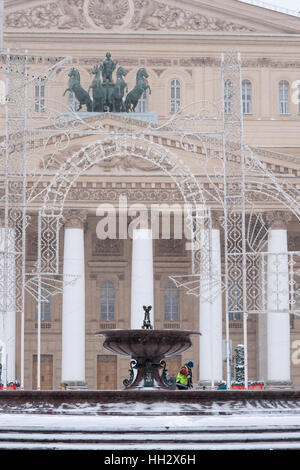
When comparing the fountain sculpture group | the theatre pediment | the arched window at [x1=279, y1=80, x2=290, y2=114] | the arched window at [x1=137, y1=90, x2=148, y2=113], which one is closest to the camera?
the fountain sculpture group

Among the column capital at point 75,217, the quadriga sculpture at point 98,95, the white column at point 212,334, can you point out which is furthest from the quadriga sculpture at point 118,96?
the white column at point 212,334

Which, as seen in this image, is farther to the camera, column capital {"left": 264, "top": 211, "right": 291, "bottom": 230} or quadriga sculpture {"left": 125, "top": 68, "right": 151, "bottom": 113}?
quadriga sculpture {"left": 125, "top": 68, "right": 151, "bottom": 113}

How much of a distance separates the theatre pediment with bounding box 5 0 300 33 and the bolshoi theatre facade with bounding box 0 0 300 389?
0.21 ft

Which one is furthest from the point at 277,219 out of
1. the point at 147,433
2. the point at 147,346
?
the point at 147,433

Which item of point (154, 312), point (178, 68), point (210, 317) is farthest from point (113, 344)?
point (178, 68)

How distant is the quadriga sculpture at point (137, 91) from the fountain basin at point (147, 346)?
26530 millimetres

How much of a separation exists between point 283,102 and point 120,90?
8.64 meters

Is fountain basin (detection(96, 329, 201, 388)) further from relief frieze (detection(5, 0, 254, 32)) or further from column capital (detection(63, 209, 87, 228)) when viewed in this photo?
relief frieze (detection(5, 0, 254, 32))

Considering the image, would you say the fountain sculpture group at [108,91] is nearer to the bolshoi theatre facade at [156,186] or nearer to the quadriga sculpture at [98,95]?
the quadriga sculpture at [98,95]

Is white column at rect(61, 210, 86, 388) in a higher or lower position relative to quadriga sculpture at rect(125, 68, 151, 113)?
lower

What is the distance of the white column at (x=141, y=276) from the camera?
3759 centimetres

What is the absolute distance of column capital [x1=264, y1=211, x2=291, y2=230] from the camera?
38.4 metres

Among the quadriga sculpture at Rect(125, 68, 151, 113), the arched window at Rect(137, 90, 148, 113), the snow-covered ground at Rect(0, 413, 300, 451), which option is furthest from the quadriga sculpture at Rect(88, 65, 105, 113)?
the snow-covered ground at Rect(0, 413, 300, 451)

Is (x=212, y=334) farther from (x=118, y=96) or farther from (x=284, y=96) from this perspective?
(x=284, y=96)
